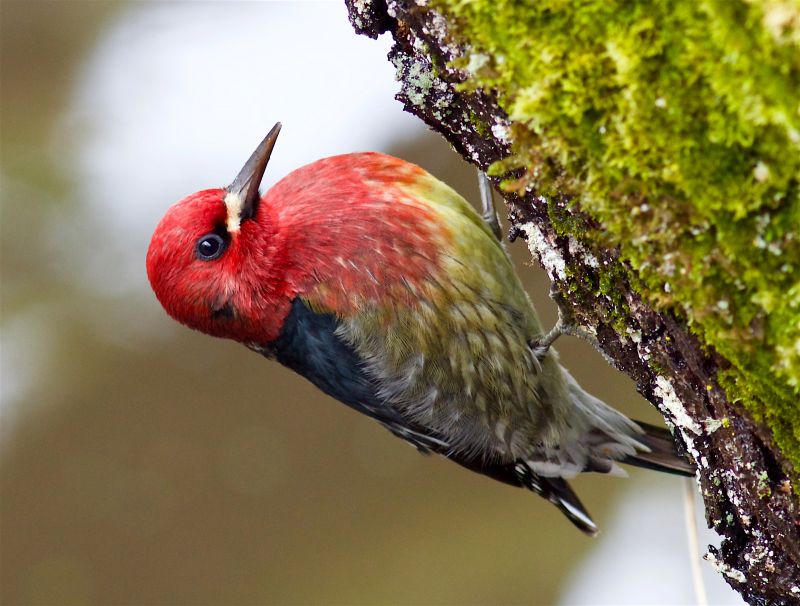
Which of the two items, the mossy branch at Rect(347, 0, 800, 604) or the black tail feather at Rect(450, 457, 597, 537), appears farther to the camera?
the black tail feather at Rect(450, 457, 597, 537)

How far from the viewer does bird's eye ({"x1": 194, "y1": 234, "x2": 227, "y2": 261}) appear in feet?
8.24

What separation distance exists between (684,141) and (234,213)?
1.57 m

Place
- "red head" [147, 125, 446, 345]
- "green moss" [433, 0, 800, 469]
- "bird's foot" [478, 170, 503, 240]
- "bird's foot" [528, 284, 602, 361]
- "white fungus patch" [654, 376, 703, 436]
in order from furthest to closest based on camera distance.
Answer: "bird's foot" [478, 170, 503, 240], "red head" [147, 125, 446, 345], "bird's foot" [528, 284, 602, 361], "white fungus patch" [654, 376, 703, 436], "green moss" [433, 0, 800, 469]

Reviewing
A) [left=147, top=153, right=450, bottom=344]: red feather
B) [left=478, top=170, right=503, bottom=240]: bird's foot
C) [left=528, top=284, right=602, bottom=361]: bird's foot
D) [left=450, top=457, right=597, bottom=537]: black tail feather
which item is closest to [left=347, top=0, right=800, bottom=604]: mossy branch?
[left=528, top=284, right=602, bottom=361]: bird's foot

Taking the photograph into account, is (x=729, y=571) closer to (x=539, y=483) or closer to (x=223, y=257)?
(x=539, y=483)

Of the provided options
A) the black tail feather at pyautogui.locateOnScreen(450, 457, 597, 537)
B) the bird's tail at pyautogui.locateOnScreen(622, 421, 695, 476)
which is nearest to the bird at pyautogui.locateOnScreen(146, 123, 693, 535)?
the black tail feather at pyautogui.locateOnScreen(450, 457, 597, 537)

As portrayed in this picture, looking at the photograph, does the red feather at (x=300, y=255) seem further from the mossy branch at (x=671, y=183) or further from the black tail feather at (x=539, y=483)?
the black tail feather at (x=539, y=483)

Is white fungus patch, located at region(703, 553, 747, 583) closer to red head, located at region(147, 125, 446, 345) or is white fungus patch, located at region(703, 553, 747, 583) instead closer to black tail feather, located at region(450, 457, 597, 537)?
red head, located at region(147, 125, 446, 345)

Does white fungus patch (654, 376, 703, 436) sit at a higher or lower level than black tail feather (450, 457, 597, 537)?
higher

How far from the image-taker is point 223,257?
8.25 ft

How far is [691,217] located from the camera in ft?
4.22

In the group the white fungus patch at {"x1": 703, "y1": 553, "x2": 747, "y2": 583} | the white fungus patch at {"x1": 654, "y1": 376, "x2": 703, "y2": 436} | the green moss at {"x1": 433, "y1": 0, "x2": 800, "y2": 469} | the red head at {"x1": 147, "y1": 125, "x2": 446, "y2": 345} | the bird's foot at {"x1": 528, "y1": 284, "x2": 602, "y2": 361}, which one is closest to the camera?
the green moss at {"x1": 433, "y1": 0, "x2": 800, "y2": 469}

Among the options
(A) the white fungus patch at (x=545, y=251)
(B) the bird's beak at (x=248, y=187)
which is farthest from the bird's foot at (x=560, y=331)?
(B) the bird's beak at (x=248, y=187)

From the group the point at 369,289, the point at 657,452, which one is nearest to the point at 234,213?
the point at 369,289
